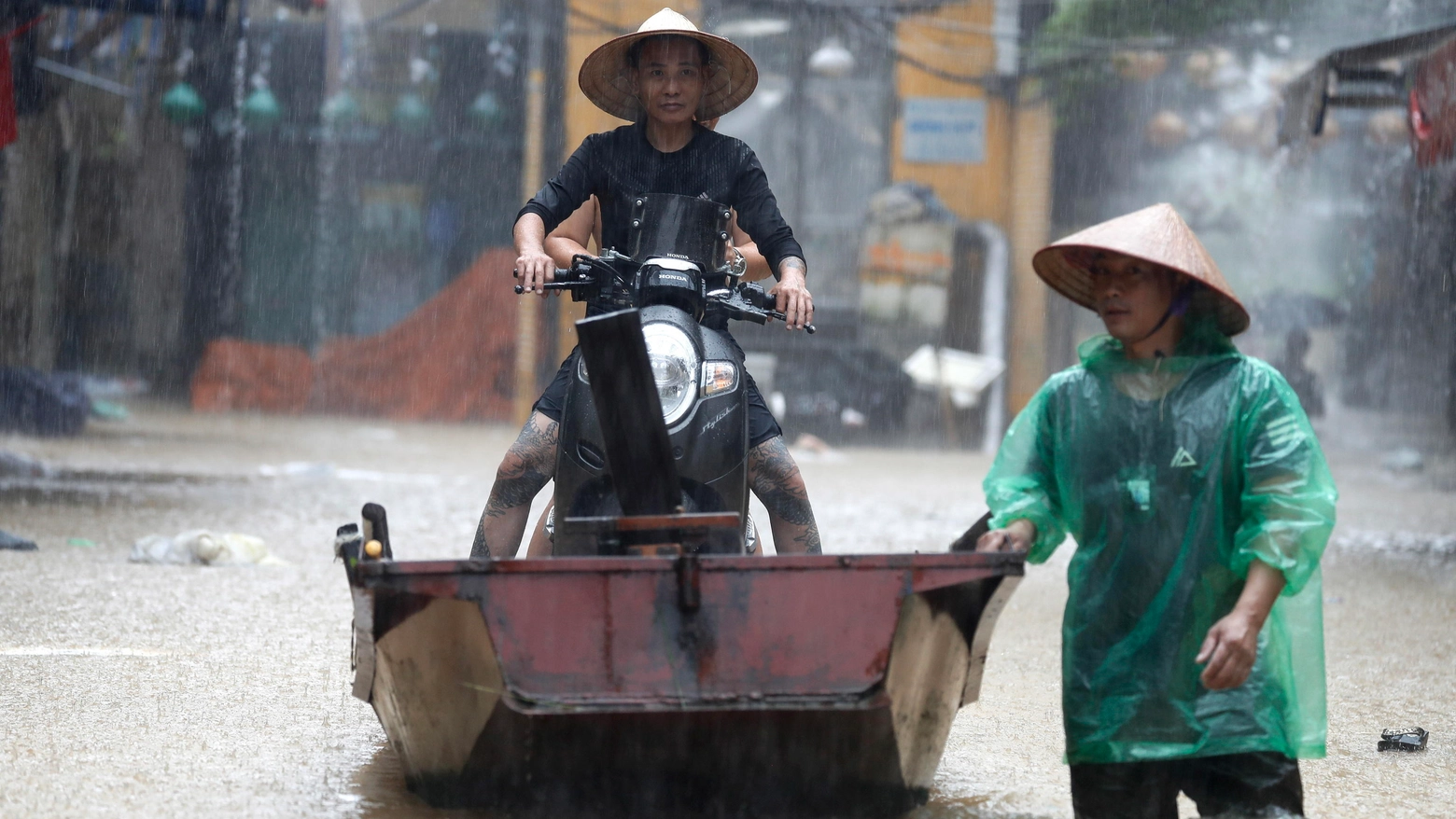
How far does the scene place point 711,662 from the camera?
2.76 meters

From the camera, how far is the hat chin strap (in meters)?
2.87

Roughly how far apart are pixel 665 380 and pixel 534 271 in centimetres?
49

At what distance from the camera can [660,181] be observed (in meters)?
3.96

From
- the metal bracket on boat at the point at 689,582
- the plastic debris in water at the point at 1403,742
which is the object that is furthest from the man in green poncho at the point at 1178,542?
the plastic debris in water at the point at 1403,742

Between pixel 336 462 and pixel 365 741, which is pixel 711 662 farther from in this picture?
pixel 336 462

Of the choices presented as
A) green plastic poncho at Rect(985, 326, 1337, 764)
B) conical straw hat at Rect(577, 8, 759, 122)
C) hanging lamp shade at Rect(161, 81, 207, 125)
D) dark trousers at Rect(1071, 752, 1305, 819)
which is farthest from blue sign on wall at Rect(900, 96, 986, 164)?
dark trousers at Rect(1071, 752, 1305, 819)

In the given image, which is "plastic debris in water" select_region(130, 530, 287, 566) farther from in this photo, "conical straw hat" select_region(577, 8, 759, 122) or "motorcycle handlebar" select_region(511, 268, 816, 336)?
"motorcycle handlebar" select_region(511, 268, 816, 336)

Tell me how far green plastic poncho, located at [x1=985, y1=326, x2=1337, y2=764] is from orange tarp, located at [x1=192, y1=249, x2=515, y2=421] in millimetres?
18089

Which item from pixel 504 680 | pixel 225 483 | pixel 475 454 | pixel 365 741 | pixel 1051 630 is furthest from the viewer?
pixel 475 454

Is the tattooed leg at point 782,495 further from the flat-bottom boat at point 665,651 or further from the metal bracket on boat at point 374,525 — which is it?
the metal bracket on boat at point 374,525

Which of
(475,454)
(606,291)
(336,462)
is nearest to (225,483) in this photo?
(336,462)

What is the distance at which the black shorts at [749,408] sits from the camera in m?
3.70

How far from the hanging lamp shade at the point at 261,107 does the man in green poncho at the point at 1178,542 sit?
19225 millimetres

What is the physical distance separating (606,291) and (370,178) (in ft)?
62.0
